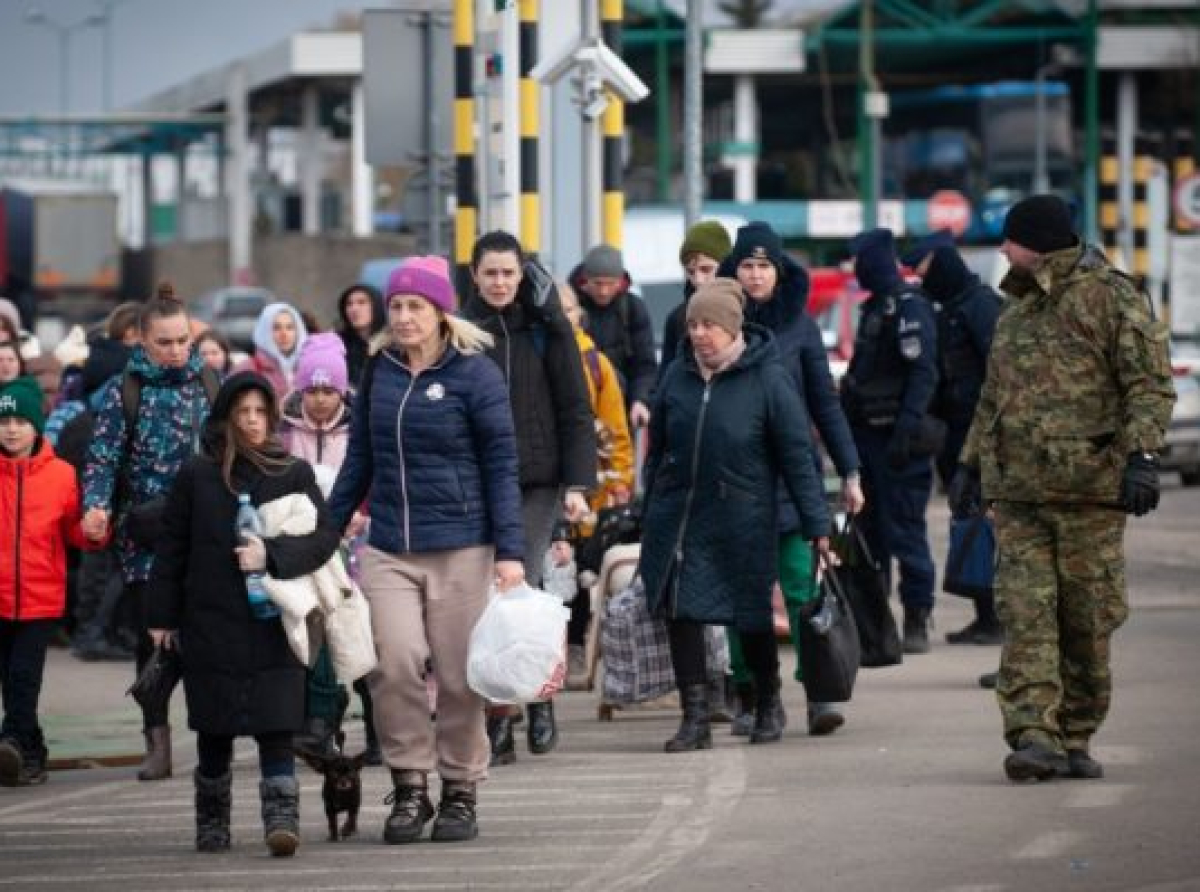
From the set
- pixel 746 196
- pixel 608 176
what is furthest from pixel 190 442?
pixel 746 196

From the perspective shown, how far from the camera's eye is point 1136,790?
1032cm

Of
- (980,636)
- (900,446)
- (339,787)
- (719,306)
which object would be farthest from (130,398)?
(980,636)

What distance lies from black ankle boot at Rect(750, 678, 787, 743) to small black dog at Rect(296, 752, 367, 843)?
2458mm

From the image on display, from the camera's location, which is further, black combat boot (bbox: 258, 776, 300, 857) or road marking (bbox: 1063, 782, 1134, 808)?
road marking (bbox: 1063, 782, 1134, 808)

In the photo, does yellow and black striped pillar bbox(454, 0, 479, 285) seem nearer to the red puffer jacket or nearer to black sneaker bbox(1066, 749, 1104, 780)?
the red puffer jacket

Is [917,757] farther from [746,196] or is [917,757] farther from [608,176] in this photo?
[746,196]

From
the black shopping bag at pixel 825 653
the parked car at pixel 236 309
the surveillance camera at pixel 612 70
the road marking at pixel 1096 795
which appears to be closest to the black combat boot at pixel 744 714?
the black shopping bag at pixel 825 653

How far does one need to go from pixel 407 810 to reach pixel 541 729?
7.45 feet

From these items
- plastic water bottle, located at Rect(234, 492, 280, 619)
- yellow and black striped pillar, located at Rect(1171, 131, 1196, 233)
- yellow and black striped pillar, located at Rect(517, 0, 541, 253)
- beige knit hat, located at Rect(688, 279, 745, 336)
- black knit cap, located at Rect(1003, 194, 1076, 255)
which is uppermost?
yellow and black striped pillar, located at Rect(1171, 131, 1196, 233)

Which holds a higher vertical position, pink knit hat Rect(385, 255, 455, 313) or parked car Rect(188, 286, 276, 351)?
parked car Rect(188, 286, 276, 351)

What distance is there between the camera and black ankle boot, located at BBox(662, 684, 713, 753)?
11945 millimetres

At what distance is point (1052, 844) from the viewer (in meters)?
9.18

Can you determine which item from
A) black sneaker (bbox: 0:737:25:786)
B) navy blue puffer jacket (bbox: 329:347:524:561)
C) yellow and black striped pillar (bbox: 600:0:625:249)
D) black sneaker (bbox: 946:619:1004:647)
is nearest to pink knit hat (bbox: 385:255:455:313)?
navy blue puffer jacket (bbox: 329:347:524:561)

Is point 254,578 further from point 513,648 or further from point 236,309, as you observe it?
point 236,309
